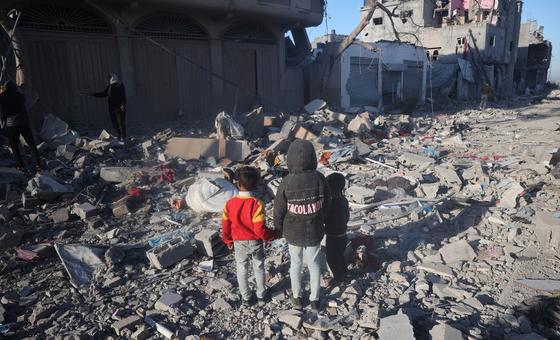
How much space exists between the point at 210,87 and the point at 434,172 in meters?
7.71

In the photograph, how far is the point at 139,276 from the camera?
3.66 m

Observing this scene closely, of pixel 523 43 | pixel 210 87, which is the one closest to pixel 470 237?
pixel 210 87

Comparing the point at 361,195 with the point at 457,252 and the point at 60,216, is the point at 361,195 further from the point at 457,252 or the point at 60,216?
the point at 60,216

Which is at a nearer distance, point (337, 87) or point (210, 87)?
point (210, 87)

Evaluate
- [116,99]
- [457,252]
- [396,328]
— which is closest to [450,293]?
[457,252]

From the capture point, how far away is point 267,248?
13.7 ft

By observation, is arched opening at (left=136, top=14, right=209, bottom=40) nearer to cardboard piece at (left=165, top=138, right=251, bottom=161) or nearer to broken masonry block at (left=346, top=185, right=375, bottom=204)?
cardboard piece at (left=165, top=138, right=251, bottom=161)

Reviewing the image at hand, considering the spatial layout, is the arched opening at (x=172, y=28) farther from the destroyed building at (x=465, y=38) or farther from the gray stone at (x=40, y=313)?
the destroyed building at (x=465, y=38)

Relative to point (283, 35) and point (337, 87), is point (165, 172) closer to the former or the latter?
point (283, 35)

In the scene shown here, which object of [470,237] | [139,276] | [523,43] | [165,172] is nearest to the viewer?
[139,276]

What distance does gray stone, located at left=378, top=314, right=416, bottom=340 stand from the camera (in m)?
2.45

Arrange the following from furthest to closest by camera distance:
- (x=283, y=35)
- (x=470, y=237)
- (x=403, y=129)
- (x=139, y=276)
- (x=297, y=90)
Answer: (x=297, y=90), (x=283, y=35), (x=403, y=129), (x=470, y=237), (x=139, y=276)

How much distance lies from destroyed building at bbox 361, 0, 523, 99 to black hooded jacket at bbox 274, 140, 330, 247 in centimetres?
2322

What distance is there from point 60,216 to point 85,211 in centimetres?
33
